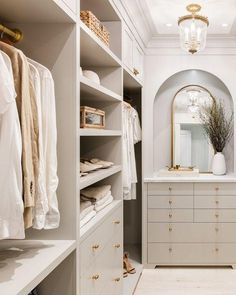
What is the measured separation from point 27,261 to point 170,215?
3.06 meters

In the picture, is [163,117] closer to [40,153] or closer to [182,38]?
[182,38]

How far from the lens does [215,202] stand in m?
4.39

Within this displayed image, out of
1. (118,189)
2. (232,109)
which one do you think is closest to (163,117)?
(232,109)

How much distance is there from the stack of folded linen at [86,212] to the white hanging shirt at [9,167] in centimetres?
91

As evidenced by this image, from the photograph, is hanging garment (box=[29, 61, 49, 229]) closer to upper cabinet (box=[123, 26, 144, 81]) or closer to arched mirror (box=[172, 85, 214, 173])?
upper cabinet (box=[123, 26, 144, 81])

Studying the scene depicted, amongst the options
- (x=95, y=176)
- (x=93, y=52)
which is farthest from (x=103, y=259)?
(x=93, y=52)

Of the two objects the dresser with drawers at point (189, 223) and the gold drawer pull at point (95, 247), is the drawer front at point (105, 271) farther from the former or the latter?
the dresser with drawers at point (189, 223)

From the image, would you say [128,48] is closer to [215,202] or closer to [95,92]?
[95,92]

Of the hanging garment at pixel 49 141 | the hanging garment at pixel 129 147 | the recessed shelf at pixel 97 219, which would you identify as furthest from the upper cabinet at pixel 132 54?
the hanging garment at pixel 49 141

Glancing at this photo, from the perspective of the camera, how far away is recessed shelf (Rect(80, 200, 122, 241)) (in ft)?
6.61

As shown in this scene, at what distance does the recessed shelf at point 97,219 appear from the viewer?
2.01 m

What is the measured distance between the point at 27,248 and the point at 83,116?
2.92 feet

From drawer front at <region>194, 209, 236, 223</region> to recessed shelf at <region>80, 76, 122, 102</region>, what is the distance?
197 centimetres

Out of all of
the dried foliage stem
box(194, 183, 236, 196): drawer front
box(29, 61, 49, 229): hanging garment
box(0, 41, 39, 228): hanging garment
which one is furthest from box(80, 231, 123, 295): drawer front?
the dried foliage stem
